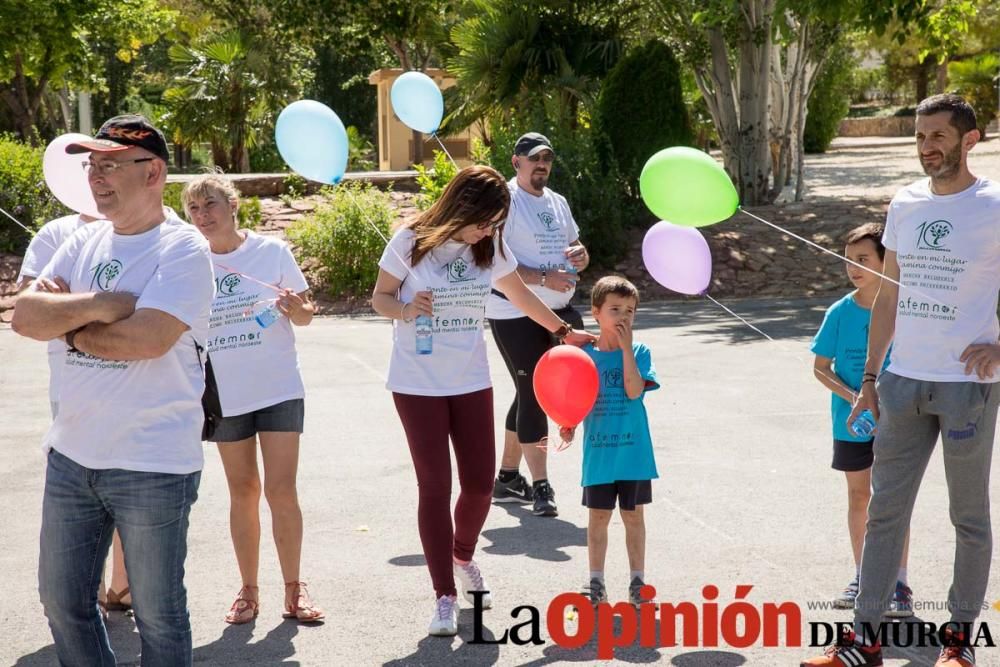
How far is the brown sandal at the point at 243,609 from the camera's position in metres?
4.73

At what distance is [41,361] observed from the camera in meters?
11.7

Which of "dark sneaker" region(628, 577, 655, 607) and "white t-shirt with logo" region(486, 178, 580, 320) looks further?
"white t-shirt with logo" region(486, 178, 580, 320)

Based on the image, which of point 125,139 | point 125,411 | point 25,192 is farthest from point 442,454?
point 25,192

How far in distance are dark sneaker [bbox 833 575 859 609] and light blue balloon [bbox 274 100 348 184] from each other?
2.86 meters

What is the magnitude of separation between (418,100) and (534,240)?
1.34m

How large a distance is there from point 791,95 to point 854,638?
18482 mm

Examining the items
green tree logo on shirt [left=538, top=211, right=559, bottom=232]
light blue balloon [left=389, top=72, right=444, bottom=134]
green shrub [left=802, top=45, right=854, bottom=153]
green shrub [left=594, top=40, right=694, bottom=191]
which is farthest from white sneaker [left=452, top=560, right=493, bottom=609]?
green shrub [left=802, top=45, right=854, bottom=153]

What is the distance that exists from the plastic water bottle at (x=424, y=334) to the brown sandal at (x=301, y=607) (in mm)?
1074

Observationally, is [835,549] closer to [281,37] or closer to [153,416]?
[153,416]

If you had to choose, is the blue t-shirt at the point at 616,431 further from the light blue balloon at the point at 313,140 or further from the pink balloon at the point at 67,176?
the pink balloon at the point at 67,176

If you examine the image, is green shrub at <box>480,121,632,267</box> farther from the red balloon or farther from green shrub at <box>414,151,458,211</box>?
the red balloon

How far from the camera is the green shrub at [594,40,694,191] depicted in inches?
694

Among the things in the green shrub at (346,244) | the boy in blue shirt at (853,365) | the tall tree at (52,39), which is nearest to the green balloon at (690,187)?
the boy in blue shirt at (853,365)

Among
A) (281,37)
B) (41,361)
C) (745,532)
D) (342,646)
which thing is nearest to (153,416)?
(342,646)
